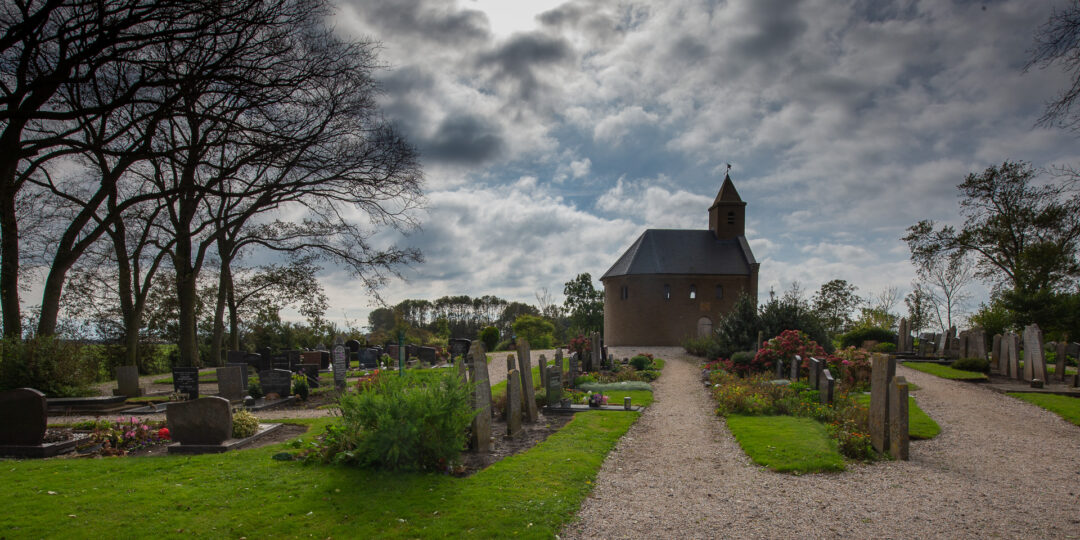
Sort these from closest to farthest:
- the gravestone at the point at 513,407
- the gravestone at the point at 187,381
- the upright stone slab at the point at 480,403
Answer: the upright stone slab at the point at 480,403, the gravestone at the point at 513,407, the gravestone at the point at 187,381

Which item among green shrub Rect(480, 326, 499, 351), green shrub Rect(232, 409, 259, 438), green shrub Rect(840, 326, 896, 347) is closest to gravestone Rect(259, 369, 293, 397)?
green shrub Rect(232, 409, 259, 438)

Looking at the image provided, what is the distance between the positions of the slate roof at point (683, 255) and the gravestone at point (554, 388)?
80.7 feet

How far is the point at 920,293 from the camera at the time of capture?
39375 mm

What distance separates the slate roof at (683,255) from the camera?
121ft

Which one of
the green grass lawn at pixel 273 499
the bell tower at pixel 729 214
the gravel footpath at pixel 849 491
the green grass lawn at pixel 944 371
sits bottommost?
the green grass lawn at pixel 944 371

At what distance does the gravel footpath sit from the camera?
18.2 ft

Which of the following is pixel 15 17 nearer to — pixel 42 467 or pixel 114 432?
pixel 114 432

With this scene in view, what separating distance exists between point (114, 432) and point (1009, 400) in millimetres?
19644

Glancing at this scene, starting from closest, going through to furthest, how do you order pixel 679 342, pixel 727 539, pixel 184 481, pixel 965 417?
1. pixel 727 539
2. pixel 184 481
3. pixel 965 417
4. pixel 679 342

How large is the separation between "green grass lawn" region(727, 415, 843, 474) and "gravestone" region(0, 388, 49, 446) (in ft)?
36.0

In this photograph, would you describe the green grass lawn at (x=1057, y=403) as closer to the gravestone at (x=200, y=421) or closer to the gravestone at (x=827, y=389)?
the gravestone at (x=827, y=389)

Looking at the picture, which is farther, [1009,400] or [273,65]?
[1009,400]

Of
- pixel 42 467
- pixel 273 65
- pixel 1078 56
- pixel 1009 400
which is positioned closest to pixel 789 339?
pixel 1009 400

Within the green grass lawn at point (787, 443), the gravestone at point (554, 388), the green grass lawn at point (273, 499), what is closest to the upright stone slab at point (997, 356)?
the green grass lawn at point (787, 443)
